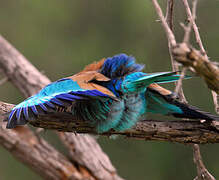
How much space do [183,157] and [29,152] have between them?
2983 millimetres

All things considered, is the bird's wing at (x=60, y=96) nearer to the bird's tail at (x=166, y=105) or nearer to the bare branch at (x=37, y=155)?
the bird's tail at (x=166, y=105)

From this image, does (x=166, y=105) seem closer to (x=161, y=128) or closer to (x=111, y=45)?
(x=161, y=128)

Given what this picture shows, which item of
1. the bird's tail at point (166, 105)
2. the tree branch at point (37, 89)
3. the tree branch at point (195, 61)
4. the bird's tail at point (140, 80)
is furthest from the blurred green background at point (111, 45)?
the tree branch at point (195, 61)

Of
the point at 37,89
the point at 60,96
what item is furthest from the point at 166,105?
the point at 37,89

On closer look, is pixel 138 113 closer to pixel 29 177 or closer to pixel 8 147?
pixel 8 147

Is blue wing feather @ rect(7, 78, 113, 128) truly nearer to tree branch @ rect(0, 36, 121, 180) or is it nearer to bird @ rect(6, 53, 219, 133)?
bird @ rect(6, 53, 219, 133)

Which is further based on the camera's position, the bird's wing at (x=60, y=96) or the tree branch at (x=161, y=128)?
the tree branch at (x=161, y=128)

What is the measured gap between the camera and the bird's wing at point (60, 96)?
76.5 inches

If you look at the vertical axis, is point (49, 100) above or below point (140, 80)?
above

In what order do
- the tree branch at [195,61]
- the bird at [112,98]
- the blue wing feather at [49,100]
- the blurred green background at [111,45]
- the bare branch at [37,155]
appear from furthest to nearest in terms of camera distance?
the blurred green background at [111,45] < the bare branch at [37,155] < the bird at [112,98] < the blue wing feather at [49,100] < the tree branch at [195,61]

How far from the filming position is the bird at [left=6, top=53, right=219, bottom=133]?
6.79 feet

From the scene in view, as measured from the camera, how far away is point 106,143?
20.1ft

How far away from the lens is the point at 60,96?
2.09m

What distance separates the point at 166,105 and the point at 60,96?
749mm
